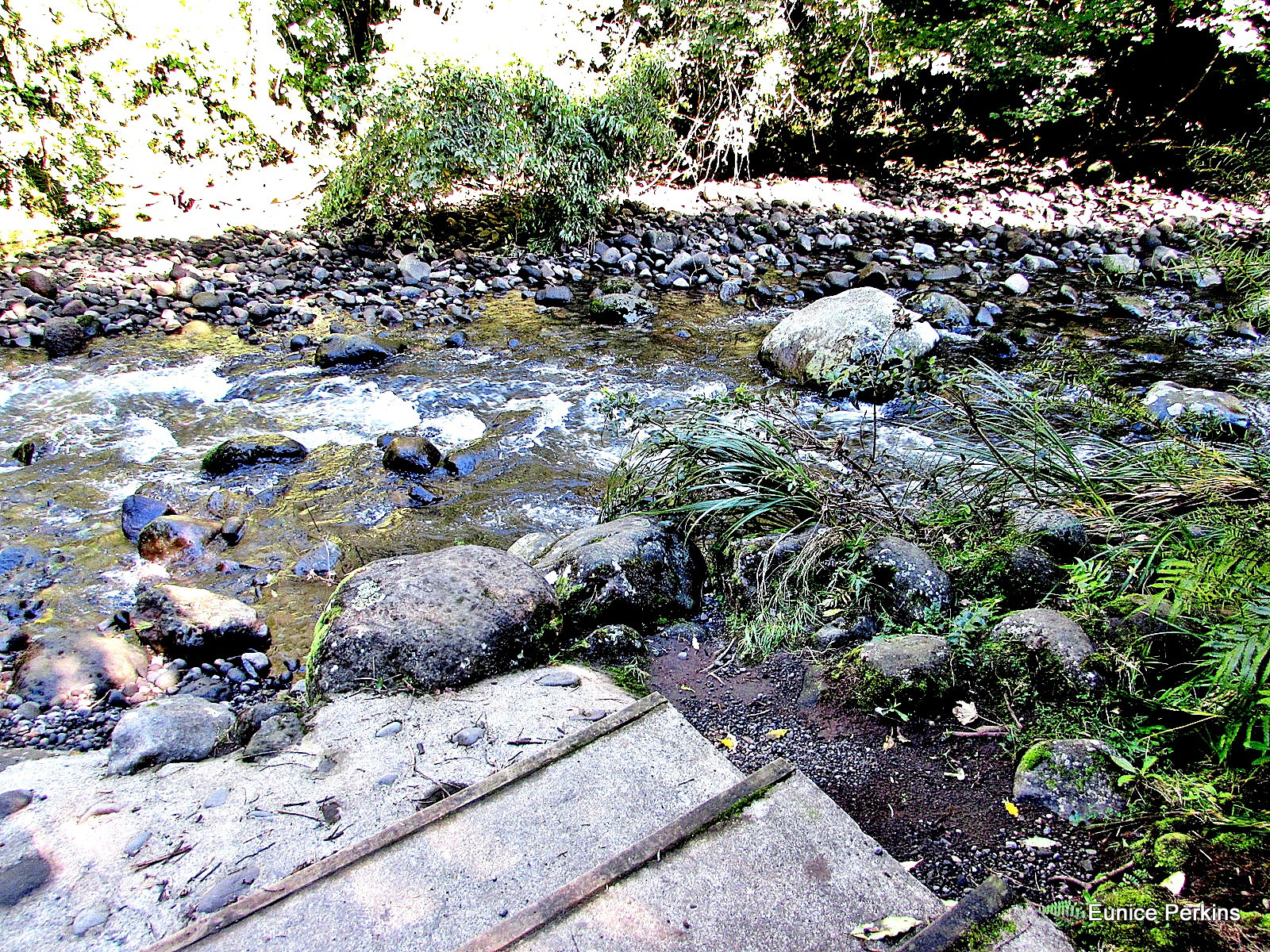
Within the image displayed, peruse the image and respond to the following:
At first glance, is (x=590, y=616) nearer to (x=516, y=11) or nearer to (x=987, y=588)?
(x=987, y=588)

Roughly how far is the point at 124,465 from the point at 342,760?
11.5 ft

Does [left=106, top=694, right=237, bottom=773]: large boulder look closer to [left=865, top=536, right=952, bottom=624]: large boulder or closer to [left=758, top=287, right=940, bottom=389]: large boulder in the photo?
[left=865, top=536, right=952, bottom=624]: large boulder

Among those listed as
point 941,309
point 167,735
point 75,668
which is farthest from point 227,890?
point 941,309

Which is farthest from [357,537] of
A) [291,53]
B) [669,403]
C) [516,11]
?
[291,53]

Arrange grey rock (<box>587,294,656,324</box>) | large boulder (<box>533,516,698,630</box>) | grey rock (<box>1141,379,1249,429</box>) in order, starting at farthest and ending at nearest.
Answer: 1. grey rock (<box>587,294,656,324</box>)
2. grey rock (<box>1141,379,1249,429</box>)
3. large boulder (<box>533,516,698,630</box>)

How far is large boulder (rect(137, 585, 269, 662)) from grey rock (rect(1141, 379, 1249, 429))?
5268 mm

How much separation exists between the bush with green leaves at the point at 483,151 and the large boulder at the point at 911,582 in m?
6.76

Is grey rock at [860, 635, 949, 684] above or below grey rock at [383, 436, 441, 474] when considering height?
above

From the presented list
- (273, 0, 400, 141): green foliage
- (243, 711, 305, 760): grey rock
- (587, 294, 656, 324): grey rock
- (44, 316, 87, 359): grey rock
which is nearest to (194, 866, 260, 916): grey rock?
(243, 711, 305, 760): grey rock

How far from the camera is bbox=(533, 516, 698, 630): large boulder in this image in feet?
10.1

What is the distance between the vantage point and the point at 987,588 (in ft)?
9.25

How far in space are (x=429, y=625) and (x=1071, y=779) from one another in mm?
2023

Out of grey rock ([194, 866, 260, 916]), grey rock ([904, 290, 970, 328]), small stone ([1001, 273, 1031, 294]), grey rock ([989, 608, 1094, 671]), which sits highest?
small stone ([1001, 273, 1031, 294])

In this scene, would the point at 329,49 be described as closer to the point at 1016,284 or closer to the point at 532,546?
the point at 1016,284
